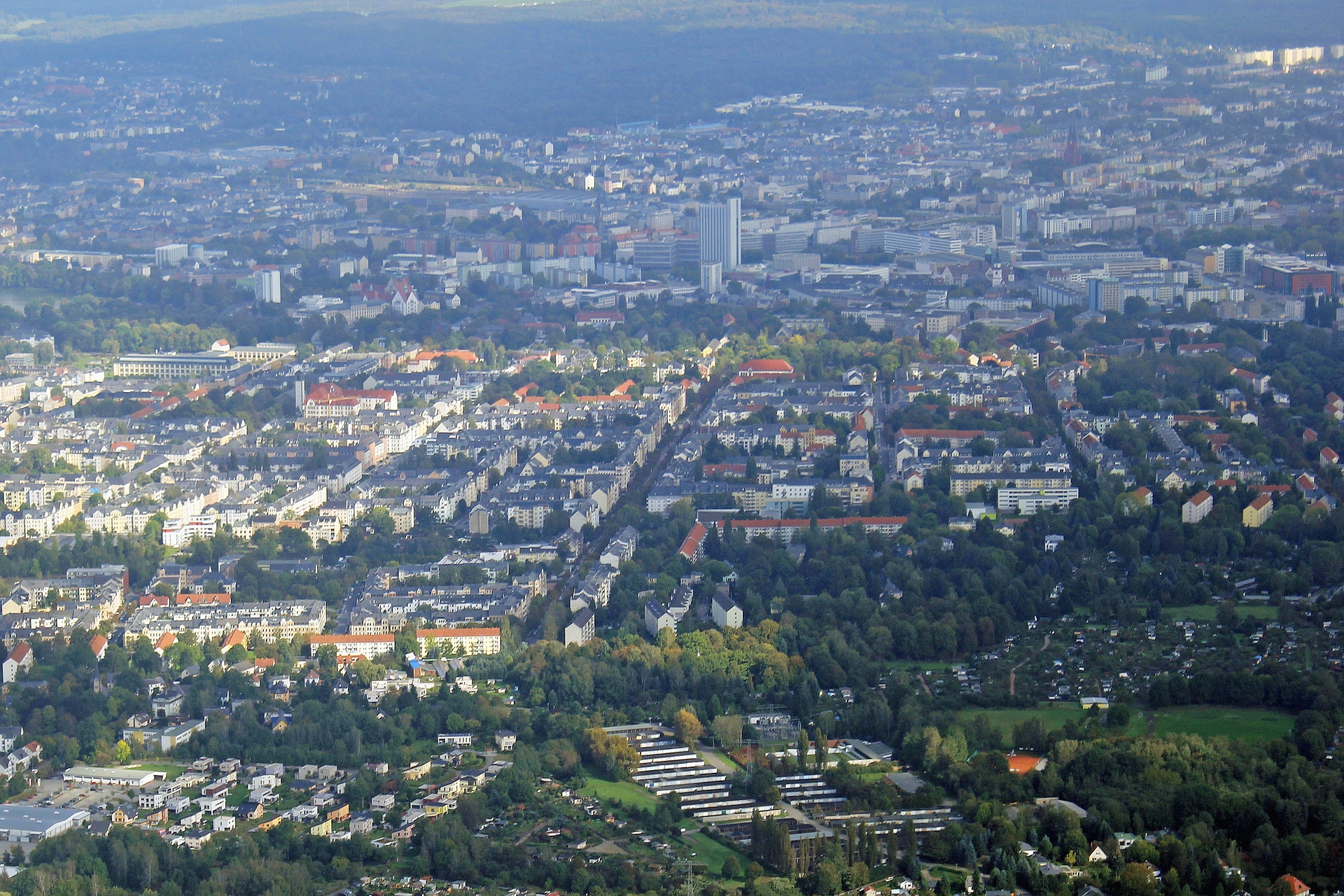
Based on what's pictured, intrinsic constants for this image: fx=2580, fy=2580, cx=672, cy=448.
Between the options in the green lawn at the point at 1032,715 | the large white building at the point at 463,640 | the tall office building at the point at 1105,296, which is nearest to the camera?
the green lawn at the point at 1032,715

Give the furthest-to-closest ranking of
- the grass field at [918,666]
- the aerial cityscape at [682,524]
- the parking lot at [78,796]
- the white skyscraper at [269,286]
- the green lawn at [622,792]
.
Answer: the white skyscraper at [269,286], the grass field at [918,666], the parking lot at [78,796], the green lawn at [622,792], the aerial cityscape at [682,524]

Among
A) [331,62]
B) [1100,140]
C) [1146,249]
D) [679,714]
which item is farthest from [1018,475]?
[331,62]

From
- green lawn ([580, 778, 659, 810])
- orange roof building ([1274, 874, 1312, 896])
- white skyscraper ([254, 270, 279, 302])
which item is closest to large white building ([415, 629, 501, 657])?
green lawn ([580, 778, 659, 810])

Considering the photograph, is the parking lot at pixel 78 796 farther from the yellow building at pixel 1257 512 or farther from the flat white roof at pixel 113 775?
the yellow building at pixel 1257 512

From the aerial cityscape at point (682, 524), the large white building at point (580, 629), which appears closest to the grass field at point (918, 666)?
the aerial cityscape at point (682, 524)

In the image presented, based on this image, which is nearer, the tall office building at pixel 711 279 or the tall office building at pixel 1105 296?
the tall office building at pixel 1105 296

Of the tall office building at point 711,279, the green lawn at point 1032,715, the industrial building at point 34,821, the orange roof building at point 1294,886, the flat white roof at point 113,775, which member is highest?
the orange roof building at point 1294,886

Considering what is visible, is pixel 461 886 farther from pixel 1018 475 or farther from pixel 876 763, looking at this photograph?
pixel 1018 475

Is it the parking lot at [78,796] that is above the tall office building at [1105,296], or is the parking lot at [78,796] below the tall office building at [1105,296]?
above
